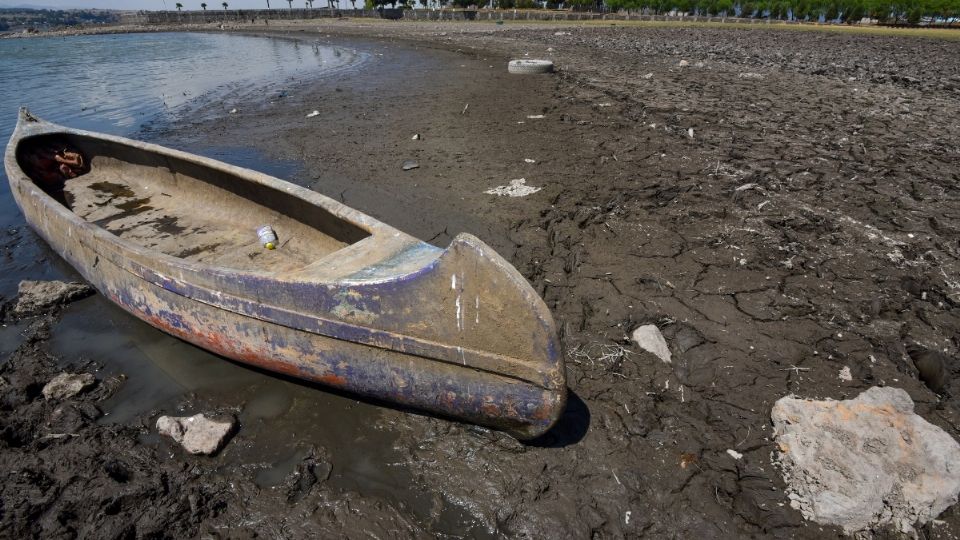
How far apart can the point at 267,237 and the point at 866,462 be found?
5063 millimetres

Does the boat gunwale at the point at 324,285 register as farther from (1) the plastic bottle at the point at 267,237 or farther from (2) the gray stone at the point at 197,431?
(2) the gray stone at the point at 197,431

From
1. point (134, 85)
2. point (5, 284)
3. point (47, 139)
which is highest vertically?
point (134, 85)

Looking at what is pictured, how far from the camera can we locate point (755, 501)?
2436 mm

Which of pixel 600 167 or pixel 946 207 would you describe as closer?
pixel 946 207

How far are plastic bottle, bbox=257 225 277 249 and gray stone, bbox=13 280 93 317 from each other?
5.71 feet

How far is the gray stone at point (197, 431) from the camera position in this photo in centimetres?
283

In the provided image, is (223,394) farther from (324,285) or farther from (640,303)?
(640,303)

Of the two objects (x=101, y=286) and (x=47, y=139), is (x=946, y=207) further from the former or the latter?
(x=47, y=139)

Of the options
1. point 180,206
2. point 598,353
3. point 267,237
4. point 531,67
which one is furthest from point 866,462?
point 531,67

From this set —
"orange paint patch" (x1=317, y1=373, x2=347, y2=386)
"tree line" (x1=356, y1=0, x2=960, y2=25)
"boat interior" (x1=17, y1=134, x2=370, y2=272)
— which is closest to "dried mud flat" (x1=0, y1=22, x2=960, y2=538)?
"orange paint patch" (x1=317, y1=373, x2=347, y2=386)

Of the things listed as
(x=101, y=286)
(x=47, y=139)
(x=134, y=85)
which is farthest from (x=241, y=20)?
(x=101, y=286)

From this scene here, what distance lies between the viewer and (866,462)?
2398mm

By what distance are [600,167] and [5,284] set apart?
7.35m

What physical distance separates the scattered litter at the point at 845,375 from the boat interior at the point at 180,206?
3.63 meters
